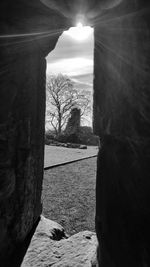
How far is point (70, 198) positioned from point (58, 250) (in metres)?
2.86

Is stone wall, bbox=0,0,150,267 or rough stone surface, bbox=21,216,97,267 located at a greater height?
stone wall, bbox=0,0,150,267

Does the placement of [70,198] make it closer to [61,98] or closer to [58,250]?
[58,250]

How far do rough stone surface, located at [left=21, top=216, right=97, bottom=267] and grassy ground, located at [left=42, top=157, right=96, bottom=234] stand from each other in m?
0.84

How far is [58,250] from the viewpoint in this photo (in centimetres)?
334

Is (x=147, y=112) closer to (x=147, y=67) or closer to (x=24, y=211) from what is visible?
(x=147, y=67)

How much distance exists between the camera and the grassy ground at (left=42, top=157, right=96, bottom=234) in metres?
4.91

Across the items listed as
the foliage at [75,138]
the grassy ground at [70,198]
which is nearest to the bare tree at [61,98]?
the foliage at [75,138]

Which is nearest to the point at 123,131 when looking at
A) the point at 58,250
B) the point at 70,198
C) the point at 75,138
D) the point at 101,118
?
the point at 101,118

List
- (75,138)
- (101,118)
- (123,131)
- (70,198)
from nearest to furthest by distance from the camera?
(123,131), (101,118), (70,198), (75,138)

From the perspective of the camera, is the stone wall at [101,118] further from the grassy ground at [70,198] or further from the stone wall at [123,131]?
the grassy ground at [70,198]

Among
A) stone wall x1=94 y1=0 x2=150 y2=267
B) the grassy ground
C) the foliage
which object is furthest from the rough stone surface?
the foliage

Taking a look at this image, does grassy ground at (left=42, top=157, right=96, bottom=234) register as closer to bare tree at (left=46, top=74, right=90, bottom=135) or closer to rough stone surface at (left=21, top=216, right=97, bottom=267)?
rough stone surface at (left=21, top=216, right=97, bottom=267)

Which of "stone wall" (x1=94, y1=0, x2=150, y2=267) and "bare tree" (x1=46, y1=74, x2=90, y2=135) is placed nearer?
"stone wall" (x1=94, y1=0, x2=150, y2=267)

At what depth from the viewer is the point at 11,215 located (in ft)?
10.0
